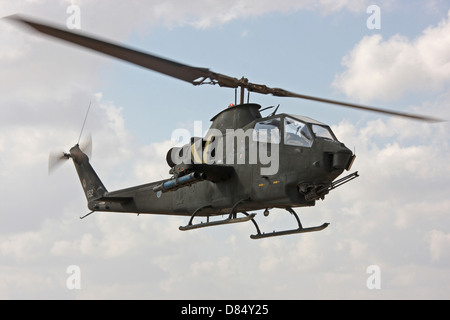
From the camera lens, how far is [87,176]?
2333cm

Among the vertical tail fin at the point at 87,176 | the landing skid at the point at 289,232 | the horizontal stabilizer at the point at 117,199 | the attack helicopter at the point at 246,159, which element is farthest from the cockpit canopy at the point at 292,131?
the vertical tail fin at the point at 87,176

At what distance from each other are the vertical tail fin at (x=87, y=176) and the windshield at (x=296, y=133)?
10236mm

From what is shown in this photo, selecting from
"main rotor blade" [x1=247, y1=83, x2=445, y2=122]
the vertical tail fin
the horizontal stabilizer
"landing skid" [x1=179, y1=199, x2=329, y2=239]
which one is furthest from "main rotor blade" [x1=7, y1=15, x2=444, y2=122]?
the vertical tail fin

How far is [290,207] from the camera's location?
48.8 ft

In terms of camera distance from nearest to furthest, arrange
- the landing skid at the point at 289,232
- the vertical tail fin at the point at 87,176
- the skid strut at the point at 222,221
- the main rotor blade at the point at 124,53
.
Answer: the main rotor blade at the point at 124,53
the skid strut at the point at 222,221
the landing skid at the point at 289,232
the vertical tail fin at the point at 87,176

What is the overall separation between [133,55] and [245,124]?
170 inches

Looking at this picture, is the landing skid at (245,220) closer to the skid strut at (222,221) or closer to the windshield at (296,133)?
the skid strut at (222,221)

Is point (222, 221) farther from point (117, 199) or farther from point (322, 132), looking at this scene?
point (117, 199)

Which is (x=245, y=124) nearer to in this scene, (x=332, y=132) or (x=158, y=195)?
(x=332, y=132)

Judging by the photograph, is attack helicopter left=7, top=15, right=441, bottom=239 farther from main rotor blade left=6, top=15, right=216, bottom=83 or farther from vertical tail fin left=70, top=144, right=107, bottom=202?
vertical tail fin left=70, top=144, right=107, bottom=202

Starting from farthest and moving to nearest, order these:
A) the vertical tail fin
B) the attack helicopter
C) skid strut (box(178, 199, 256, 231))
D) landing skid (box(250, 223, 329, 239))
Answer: the vertical tail fin → landing skid (box(250, 223, 329, 239)) → skid strut (box(178, 199, 256, 231)) → the attack helicopter

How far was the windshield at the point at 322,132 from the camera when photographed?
45.5 ft

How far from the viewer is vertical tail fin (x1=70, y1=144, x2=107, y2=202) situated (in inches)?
887

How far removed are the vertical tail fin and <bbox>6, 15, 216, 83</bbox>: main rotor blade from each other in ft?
31.0
